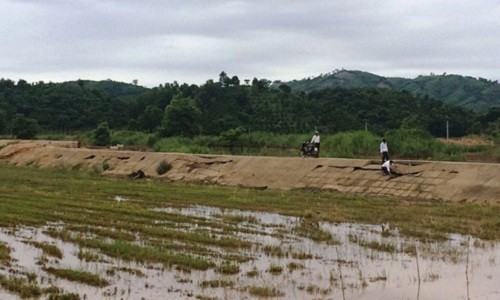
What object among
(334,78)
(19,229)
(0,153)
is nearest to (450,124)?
(0,153)

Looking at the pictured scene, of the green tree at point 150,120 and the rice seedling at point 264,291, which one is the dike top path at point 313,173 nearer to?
the rice seedling at point 264,291

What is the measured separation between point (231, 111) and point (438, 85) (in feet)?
257

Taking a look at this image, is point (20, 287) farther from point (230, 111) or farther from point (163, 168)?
point (230, 111)

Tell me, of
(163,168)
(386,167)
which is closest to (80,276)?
(386,167)

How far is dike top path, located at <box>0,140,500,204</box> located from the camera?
67.4 feet

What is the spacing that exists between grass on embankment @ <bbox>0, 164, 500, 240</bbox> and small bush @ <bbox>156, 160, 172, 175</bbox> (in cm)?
742

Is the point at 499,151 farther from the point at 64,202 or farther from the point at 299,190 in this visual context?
the point at 64,202

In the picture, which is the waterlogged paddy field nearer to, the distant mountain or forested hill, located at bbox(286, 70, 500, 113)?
forested hill, located at bbox(286, 70, 500, 113)

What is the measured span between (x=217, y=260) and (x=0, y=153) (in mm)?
41152

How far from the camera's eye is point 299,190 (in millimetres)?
24344

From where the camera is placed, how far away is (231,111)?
69.6 meters

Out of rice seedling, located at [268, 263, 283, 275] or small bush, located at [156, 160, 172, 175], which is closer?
rice seedling, located at [268, 263, 283, 275]

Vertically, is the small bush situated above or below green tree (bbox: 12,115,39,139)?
below

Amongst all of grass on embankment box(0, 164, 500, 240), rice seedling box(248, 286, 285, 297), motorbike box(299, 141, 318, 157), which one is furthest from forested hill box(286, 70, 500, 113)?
rice seedling box(248, 286, 285, 297)
